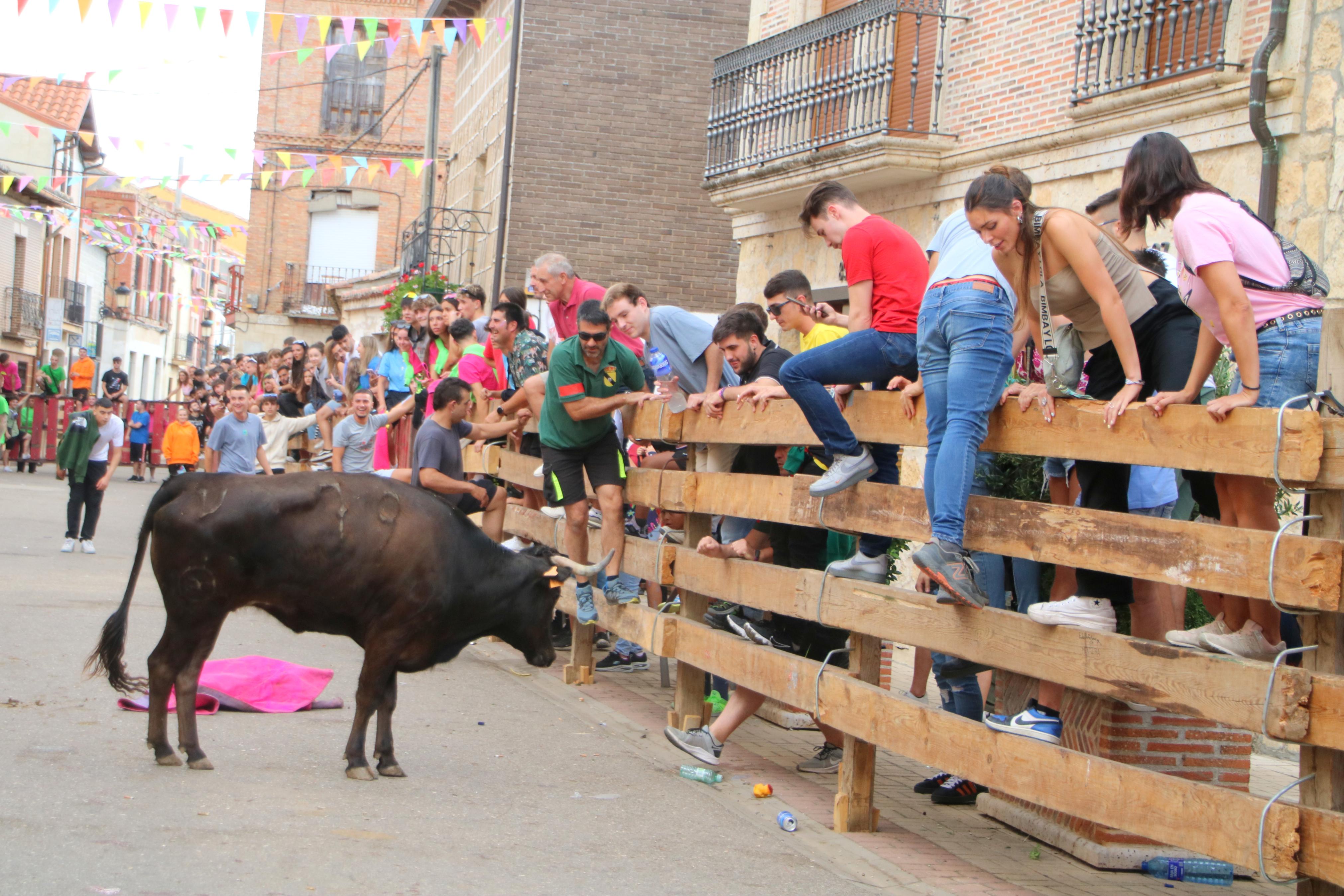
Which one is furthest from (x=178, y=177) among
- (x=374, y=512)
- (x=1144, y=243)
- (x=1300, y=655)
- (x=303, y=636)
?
(x=1300, y=655)

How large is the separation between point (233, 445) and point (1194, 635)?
11.1m

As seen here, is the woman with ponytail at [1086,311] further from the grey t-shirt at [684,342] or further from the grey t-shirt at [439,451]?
the grey t-shirt at [439,451]

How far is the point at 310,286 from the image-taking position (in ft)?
148

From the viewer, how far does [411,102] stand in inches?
1703

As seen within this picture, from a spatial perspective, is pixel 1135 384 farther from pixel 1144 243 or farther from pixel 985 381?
pixel 1144 243

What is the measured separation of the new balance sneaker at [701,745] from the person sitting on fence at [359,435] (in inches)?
287

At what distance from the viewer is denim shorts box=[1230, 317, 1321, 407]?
4.67 m

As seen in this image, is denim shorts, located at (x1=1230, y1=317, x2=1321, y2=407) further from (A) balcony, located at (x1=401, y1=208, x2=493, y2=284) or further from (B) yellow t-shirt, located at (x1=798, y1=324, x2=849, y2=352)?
(A) balcony, located at (x1=401, y1=208, x2=493, y2=284)

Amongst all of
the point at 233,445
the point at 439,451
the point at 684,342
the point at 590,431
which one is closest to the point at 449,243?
the point at 233,445

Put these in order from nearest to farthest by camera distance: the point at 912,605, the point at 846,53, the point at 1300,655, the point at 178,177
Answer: the point at 1300,655 < the point at 912,605 < the point at 846,53 < the point at 178,177

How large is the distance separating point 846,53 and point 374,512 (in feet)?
36.0

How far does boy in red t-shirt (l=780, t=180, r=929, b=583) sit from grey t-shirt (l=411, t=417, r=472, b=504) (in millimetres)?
4247

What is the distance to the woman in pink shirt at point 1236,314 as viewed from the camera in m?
4.57

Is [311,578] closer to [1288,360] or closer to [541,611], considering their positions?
[541,611]
